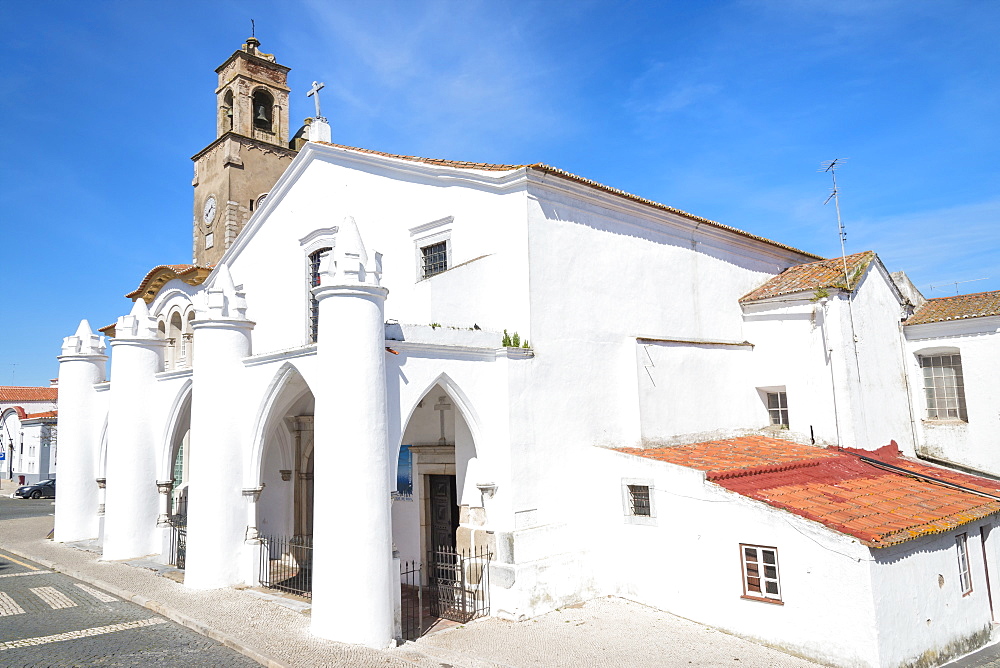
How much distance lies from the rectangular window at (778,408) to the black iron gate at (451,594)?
26.4 ft

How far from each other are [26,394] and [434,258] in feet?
148

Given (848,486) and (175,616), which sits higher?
(848,486)

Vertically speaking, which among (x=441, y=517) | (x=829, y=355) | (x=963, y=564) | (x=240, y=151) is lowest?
(x=963, y=564)

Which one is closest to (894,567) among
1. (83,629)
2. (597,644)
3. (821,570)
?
(821,570)

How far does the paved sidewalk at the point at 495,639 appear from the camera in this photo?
8531 mm

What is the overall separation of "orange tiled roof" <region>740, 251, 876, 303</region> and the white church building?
99 millimetres

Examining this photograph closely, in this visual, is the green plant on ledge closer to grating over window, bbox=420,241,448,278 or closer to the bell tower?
grating over window, bbox=420,241,448,278

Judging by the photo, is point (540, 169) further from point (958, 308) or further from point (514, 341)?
point (958, 308)

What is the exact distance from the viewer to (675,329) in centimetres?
1457

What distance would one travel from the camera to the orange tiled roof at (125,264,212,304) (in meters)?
17.6

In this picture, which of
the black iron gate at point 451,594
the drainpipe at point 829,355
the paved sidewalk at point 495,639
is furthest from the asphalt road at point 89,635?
the drainpipe at point 829,355

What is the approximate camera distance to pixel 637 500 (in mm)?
11344

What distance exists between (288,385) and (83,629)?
4546mm

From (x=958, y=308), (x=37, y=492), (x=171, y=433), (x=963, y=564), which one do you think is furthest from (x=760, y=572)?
(x=37, y=492)
